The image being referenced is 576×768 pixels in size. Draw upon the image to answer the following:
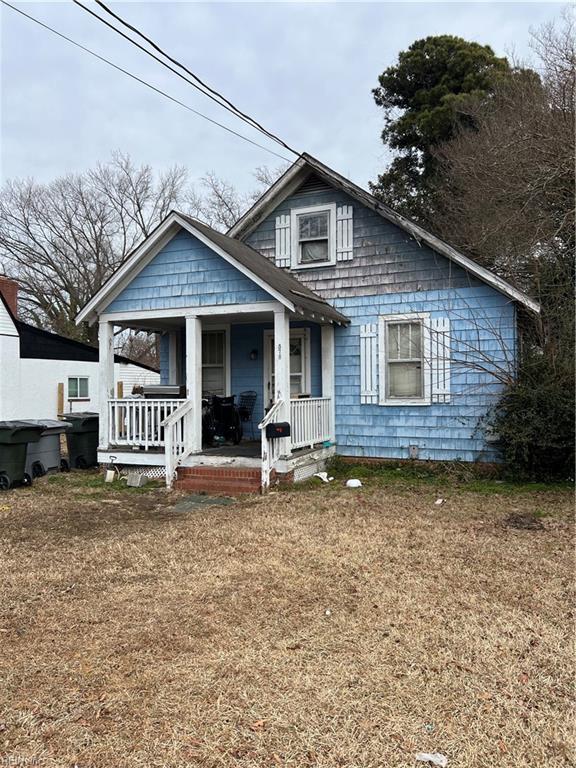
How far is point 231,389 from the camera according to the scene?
12.3 meters

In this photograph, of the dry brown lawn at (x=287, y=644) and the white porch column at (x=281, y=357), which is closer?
the dry brown lawn at (x=287, y=644)

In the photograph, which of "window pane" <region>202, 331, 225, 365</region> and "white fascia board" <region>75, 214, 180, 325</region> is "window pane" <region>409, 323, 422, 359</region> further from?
"white fascia board" <region>75, 214, 180, 325</region>

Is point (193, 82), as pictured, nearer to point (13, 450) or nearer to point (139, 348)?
point (13, 450)

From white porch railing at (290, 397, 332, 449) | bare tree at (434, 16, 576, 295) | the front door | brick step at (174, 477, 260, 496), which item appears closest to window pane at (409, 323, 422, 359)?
white porch railing at (290, 397, 332, 449)

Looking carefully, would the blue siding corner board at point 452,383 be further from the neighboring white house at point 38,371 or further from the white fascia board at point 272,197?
the neighboring white house at point 38,371

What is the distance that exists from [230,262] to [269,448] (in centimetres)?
314

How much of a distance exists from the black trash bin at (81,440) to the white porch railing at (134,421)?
3.51ft

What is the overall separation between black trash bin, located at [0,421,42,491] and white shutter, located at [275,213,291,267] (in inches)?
226

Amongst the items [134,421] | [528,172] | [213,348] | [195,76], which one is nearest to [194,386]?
[134,421]

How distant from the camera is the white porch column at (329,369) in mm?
10961

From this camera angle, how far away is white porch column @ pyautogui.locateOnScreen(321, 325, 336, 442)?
11.0 metres

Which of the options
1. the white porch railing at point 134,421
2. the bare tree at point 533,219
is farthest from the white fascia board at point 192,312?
the bare tree at point 533,219

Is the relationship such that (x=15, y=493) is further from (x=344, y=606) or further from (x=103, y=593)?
(x=344, y=606)

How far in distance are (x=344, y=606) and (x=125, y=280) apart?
25.7ft
